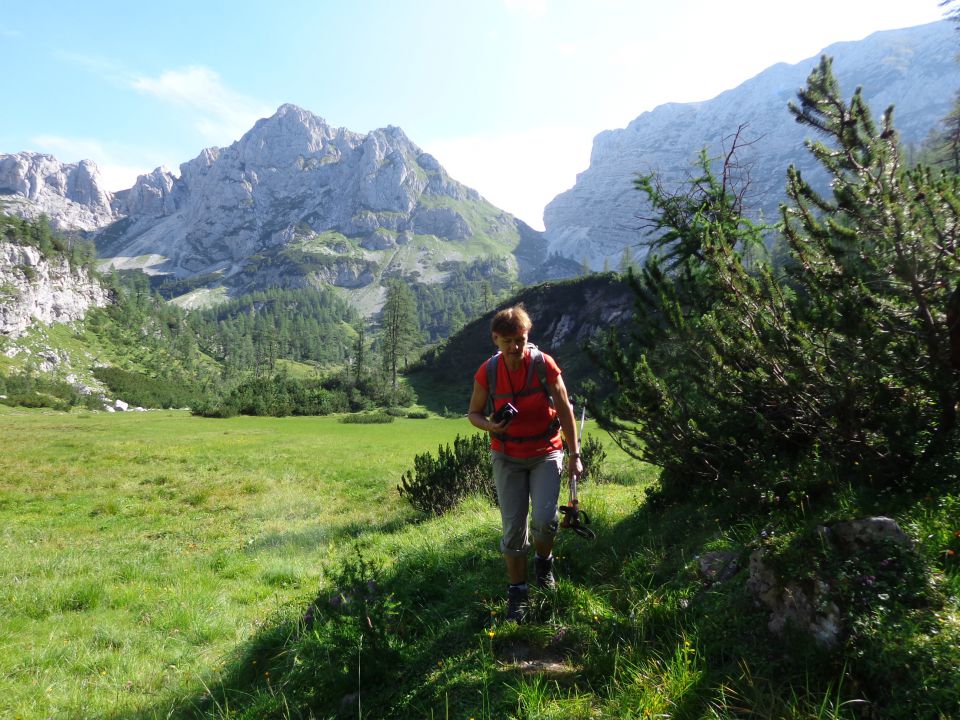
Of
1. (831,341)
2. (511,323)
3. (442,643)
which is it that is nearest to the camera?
(831,341)

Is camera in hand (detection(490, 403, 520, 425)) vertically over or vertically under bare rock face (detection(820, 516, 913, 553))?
over

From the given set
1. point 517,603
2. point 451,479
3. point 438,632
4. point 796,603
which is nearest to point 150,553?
point 451,479

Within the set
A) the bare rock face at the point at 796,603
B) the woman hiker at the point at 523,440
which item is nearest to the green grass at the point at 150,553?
the woman hiker at the point at 523,440

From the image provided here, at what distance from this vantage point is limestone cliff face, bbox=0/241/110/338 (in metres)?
103

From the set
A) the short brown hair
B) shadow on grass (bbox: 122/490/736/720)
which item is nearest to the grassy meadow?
shadow on grass (bbox: 122/490/736/720)

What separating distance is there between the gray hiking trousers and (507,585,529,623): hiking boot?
1.08 feet

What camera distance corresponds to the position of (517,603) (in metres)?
4.14

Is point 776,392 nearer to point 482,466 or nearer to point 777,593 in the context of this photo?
point 777,593

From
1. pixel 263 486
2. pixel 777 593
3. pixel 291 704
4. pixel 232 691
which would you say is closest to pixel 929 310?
pixel 777 593

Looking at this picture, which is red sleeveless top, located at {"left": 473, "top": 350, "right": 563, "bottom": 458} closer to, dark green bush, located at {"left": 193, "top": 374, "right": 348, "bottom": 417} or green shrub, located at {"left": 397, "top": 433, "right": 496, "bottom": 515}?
green shrub, located at {"left": 397, "top": 433, "right": 496, "bottom": 515}

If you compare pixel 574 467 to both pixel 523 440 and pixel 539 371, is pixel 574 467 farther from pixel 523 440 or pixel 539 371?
pixel 539 371

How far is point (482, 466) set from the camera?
11.3 metres

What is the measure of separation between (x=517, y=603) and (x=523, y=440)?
4.74 ft

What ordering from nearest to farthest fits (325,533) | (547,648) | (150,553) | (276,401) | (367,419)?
(547,648)
(150,553)
(325,533)
(367,419)
(276,401)
